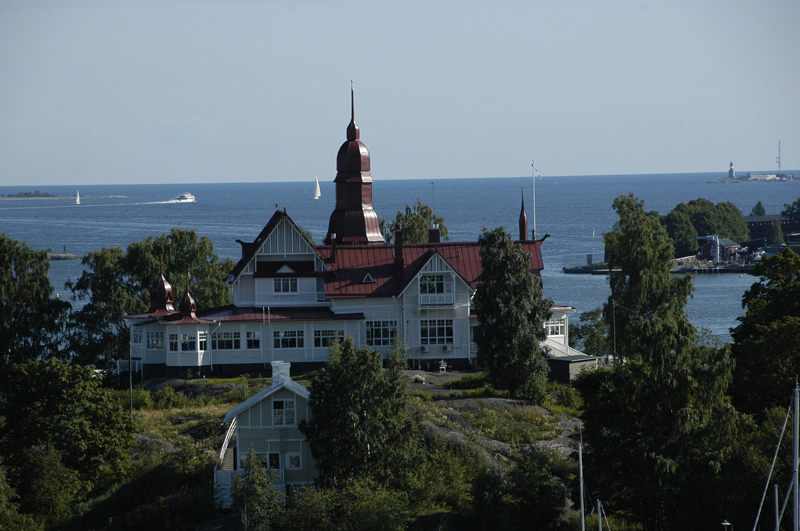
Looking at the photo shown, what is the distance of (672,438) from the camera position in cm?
3328

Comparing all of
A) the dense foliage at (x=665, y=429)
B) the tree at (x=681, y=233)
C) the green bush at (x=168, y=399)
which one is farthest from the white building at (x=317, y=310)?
the tree at (x=681, y=233)

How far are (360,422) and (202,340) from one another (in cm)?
1923

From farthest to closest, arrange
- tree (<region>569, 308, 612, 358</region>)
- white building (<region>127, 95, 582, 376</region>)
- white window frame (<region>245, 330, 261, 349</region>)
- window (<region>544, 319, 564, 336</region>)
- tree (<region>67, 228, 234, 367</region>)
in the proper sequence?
tree (<region>569, 308, 612, 358</region>), tree (<region>67, 228, 234, 367</region>), window (<region>544, 319, 564, 336</region>), white window frame (<region>245, 330, 261, 349</region>), white building (<region>127, 95, 582, 376</region>)

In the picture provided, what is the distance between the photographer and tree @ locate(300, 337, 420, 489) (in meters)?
35.4

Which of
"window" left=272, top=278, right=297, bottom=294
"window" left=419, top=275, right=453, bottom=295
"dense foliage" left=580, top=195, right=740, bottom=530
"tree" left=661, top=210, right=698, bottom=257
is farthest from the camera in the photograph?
"tree" left=661, top=210, right=698, bottom=257

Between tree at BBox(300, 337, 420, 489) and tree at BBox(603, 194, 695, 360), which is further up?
tree at BBox(603, 194, 695, 360)

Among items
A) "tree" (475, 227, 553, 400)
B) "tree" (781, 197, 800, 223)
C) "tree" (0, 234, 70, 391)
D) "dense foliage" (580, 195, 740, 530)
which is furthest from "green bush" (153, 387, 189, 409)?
"tree" (781, 197, 800, 223)

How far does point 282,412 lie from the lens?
38.4 metres

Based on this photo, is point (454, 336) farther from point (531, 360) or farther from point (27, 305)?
point (27, 305)

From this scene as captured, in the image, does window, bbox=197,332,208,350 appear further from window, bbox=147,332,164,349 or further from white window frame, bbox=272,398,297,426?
white window frame, bbox=272,398,297,426

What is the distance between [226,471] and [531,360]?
1632cm

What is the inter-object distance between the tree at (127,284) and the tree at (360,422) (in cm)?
2740

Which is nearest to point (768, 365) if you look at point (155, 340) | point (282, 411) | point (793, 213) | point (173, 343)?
point (282, 411)

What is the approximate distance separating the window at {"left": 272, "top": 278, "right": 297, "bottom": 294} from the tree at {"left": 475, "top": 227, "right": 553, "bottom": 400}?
12133mm
